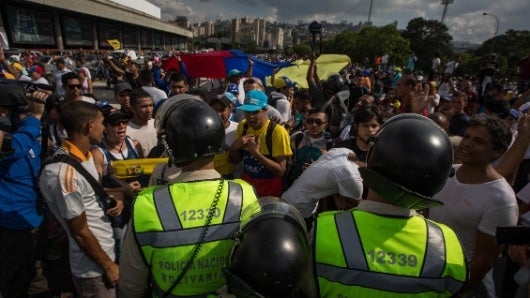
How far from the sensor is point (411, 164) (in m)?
1.34

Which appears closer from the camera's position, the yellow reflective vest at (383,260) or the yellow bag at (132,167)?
the yellow reflective vest at (383,260)

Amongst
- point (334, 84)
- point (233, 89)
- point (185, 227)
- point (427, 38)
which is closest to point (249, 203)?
point (185, 227)

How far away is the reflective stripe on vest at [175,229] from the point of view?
4.78 feet

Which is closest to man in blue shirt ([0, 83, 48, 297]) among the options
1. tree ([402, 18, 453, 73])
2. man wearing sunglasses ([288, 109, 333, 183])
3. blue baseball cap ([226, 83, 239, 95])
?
man wearing sunglasses ([288, 109, 333, 183])

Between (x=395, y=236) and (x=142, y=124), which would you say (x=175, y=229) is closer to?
(x=395, y=236)

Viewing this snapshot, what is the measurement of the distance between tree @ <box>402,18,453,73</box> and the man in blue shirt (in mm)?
69751

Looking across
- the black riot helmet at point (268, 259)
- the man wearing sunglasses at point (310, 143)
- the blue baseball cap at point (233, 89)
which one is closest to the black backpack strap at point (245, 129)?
the man wearing sunglasses at point (310, 143)

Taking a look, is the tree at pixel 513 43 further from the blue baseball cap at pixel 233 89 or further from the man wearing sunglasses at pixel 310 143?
the man wearing sunglasses at pixel 310 143

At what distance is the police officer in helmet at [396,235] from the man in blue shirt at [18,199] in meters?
2.91

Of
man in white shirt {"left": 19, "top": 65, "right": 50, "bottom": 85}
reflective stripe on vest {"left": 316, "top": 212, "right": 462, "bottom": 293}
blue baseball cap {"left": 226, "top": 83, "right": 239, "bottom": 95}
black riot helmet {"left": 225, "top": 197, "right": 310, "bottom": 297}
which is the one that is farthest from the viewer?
man in white shirt {"left": 19, "top": 65, "right": 50, "bottom": 85}

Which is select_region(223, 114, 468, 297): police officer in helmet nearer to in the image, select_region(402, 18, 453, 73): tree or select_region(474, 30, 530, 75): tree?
select_region(474, 30, 530, 75): tree

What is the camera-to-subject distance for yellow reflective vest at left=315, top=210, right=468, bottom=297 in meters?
1.29

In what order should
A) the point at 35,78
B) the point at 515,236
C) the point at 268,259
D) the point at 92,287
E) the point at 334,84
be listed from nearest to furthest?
the point at 268,259 < the point at 515,236 < the point at 92,287 < the point at 334,84 < the point at 35,78

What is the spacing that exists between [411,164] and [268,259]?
0.70 metres
